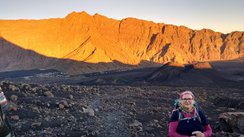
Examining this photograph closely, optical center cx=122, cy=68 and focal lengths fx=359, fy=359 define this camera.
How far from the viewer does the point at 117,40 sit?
13812cm

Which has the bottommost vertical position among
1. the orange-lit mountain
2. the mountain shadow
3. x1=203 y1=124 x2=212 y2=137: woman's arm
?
x1=203 y1=124 x2=212 y2=137: woman's arm

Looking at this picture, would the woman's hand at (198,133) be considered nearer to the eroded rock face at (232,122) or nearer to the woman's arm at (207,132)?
the woman's arm at (207,132)

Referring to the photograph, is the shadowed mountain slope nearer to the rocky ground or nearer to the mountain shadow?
the mountain shadow

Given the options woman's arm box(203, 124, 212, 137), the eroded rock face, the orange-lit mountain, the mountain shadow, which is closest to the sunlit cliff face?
the orange-lit mountain

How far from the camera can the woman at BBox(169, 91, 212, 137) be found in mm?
4984

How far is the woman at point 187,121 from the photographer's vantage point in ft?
16.4

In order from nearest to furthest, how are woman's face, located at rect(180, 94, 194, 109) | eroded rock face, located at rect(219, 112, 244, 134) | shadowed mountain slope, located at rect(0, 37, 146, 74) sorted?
1. woman's face, located at rect(180, 94, 194, 109)
2. eroded rock face, located at rect(219, 112, 244, 134)
3. shadowed mountain slope, located at rect(0, 37, 146, 74)

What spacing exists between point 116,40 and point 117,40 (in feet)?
3.89

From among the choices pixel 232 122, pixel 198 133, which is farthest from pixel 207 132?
pixel 232 122

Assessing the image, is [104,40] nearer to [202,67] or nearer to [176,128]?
[202,67]

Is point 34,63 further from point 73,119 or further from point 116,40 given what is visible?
point 73,119

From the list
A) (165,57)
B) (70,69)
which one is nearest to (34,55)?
(70,69)

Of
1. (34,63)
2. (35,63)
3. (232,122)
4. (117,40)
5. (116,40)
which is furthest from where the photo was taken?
(117,40)

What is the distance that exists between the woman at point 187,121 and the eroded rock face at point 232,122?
29.7 feet
